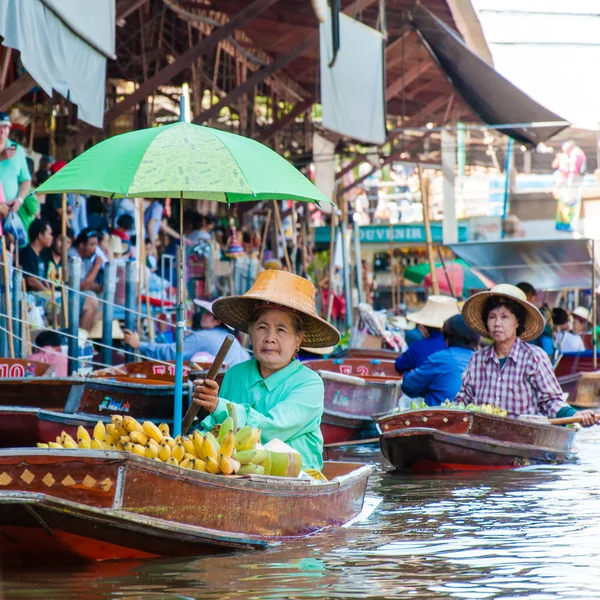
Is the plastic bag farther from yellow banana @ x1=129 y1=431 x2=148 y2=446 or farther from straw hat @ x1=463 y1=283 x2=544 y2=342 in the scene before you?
yellow banana @ x1=129 y1=431 x2=148 y2=446

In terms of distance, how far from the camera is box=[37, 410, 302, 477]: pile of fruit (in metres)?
4.54

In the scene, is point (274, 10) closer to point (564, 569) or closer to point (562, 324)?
point (562, 324)

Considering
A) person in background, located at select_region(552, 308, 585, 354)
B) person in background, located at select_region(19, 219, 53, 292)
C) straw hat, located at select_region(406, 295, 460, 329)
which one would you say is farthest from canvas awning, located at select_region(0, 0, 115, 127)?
person in background, located at select_region(552, 308, 585, 354)

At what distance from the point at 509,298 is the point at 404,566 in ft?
11.4

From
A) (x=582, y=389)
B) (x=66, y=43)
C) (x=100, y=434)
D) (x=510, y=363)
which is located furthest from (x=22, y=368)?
(x=582, y=389)

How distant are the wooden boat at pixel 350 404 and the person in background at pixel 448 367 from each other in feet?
3.67

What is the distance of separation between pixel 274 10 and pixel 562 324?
6.05 meters

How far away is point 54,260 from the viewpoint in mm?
11531

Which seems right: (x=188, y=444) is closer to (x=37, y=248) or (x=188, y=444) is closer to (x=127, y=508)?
(x=127, y=508)

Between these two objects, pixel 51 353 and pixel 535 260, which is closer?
pixel 51 353

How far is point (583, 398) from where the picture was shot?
45.7 feet

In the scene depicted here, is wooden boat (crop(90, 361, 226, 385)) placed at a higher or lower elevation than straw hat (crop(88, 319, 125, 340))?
lower

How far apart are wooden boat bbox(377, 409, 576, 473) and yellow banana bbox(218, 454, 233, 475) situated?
357 cm

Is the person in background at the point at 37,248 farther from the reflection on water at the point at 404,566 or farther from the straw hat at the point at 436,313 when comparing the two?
the reflection on water at the point at 404,566
